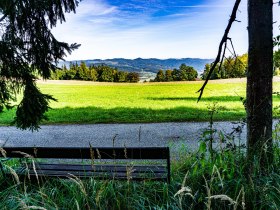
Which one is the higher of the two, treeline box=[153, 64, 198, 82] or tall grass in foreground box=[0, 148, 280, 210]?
treeline box=[153, 64, 198, 82]

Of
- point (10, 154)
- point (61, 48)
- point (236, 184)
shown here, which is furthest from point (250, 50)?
point (61, 48)

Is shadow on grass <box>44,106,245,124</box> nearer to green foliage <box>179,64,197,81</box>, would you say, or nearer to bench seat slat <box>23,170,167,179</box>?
bench seat slat <box>23,170,167,179</box>

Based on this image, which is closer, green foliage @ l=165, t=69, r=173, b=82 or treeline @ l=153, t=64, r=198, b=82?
treeline @ l=153, t=64, r=198, b=82

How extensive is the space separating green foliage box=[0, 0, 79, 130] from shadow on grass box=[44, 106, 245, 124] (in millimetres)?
5230

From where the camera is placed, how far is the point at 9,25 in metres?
6.80

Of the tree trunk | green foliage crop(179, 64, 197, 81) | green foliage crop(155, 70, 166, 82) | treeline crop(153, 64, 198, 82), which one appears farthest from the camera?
green foliage crop(155, 70, 166, 82)

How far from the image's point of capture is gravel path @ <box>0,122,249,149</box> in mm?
9031

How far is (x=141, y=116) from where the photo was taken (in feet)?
42.8

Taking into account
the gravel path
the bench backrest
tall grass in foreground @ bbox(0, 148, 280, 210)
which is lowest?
the gravel path

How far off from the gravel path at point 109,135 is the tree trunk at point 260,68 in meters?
3.76

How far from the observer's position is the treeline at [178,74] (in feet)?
116

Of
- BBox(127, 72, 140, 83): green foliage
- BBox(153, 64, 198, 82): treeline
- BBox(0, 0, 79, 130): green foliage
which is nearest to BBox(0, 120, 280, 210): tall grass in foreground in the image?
BBox(0, 0, 79, 130): green foliage

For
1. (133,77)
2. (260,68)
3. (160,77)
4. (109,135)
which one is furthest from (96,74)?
(260,68)

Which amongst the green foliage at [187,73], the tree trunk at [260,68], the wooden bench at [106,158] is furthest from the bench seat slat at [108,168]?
the green foliage at [187,73]
